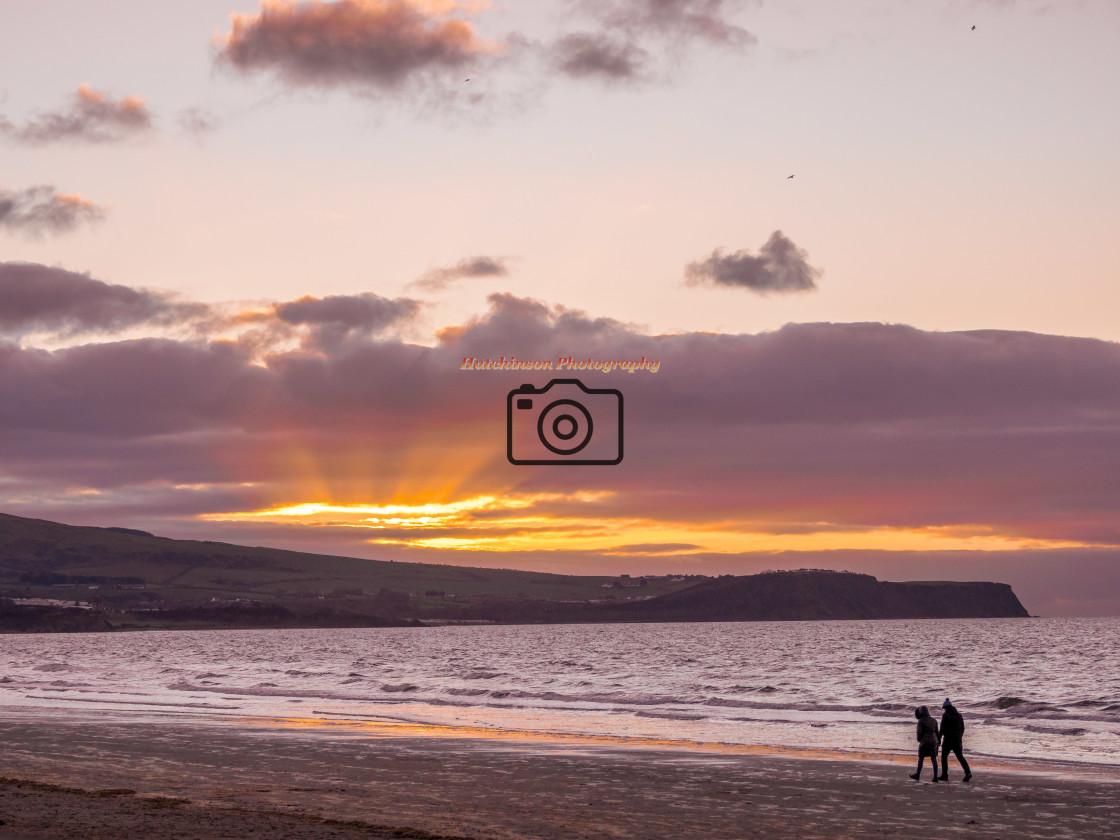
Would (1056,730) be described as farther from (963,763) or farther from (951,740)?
(951,740)

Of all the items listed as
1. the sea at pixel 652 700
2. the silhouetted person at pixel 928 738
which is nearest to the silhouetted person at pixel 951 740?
the silhouetted person at pixel 928 738

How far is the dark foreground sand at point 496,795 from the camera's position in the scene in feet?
81.4

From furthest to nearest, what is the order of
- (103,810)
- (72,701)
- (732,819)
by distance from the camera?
(72,701) < (732,819) < (103,810)

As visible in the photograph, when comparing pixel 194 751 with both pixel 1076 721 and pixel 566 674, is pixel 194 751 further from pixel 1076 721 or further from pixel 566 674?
pixel 566 674

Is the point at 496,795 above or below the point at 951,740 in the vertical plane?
below

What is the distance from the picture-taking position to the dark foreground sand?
81.4ft

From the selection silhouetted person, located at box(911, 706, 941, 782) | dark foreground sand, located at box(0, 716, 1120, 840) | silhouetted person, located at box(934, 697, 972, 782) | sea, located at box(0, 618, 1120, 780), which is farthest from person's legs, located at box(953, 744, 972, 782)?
sea, located at box(0, 618, 1120, 780)

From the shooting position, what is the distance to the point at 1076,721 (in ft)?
182

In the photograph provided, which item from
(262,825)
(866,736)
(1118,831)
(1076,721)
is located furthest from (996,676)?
(262,825)

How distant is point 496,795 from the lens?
30.9 m

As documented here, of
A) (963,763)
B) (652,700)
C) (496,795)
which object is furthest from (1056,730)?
(496,795)

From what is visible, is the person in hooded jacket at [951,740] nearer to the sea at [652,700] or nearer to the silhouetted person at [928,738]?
the silhouetted person at [928,738]

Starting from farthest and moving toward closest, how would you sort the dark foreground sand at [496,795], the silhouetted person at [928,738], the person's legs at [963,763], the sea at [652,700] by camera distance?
1. the sea at [652,700]
2. the person's legs at [963,763]
3. the silhouetted person at [928,738]
4. the dark foreground sand at [496,795]

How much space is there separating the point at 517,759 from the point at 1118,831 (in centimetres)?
1993
